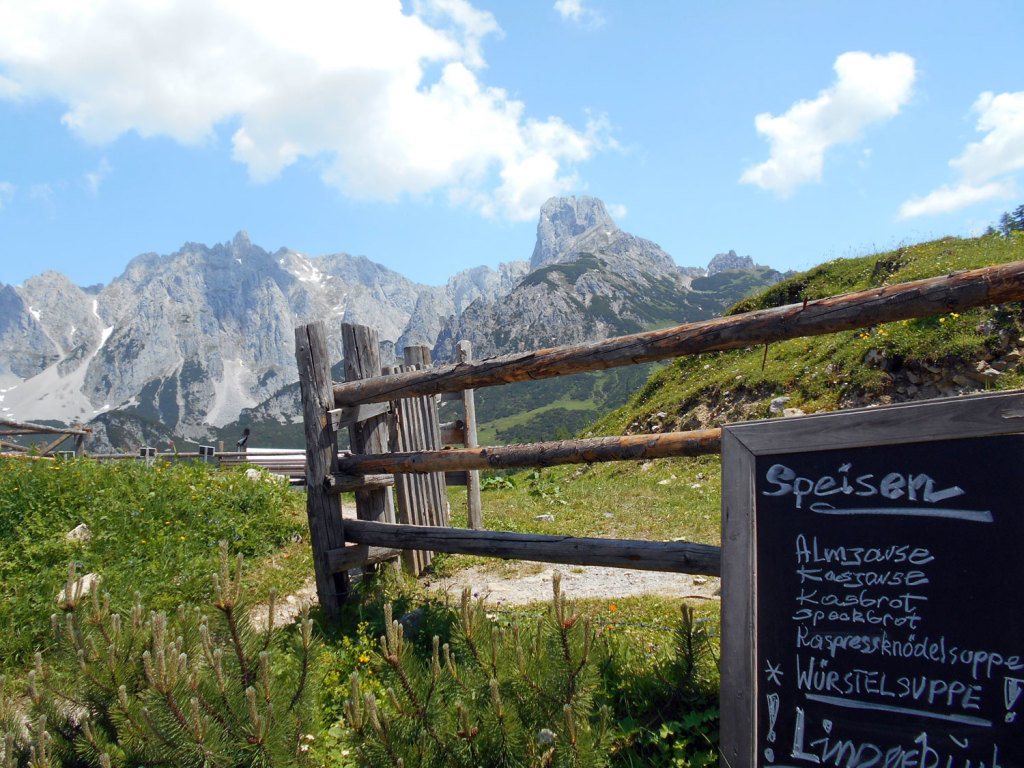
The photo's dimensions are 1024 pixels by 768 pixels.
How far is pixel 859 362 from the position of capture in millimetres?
11961

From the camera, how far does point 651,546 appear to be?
3443 mm

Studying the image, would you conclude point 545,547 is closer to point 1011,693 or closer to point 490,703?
point 490,703

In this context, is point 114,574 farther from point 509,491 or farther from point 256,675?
point 509,491

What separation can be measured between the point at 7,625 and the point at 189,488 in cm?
277

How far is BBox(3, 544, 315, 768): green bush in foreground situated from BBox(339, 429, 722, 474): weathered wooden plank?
1.65 metres

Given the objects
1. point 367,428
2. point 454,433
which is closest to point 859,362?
point 454,433

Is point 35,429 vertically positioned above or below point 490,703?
above

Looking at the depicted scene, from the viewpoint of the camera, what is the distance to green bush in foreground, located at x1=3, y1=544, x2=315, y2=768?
7.36 feet

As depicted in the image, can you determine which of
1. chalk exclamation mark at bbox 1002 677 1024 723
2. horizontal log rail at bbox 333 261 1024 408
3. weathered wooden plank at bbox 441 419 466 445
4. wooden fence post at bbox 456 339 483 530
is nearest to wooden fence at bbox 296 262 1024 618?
horizontal log rail at bbox 333 261 1024 408

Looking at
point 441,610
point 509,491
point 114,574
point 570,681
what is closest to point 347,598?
point 441,610

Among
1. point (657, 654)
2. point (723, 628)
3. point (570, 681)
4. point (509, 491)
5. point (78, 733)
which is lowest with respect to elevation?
point (509, 491)

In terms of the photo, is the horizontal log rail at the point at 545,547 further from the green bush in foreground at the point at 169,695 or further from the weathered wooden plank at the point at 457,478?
the weathered wooden plank at the point at 457,478

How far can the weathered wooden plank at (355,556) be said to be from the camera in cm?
476

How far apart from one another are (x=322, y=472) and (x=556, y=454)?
6.18ft
